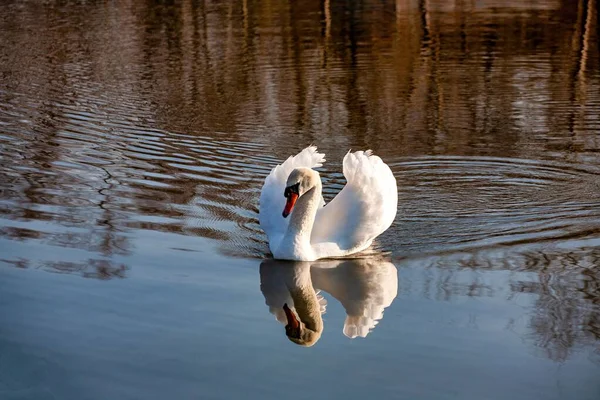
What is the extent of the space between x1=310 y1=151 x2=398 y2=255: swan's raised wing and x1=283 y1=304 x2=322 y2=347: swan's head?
53.5 inches

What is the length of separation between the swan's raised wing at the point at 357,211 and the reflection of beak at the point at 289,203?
484 millimetres

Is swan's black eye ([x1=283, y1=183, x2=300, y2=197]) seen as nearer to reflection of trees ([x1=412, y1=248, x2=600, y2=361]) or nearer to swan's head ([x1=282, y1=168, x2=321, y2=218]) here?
swan's head ([x1=282, y1=168, x2=321, y2=218])

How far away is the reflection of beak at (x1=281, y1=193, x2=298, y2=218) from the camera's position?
8.89m

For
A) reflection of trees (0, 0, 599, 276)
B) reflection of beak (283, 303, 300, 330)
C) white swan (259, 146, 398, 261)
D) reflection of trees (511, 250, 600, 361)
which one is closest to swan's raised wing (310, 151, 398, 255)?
white swan (259, 146, 398, 261)

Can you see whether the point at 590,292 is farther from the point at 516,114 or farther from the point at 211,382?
the point at 516,114

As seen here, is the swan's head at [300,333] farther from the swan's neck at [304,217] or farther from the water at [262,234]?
the swan's neck at [304,217]

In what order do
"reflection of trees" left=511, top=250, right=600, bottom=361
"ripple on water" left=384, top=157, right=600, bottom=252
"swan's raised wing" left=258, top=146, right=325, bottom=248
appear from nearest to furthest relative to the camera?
"reflection of trees" left=511, top=250, right=600, bottom=361, "swan's raised wing" left=258, top=146, right=325, bottom=248, "ripple on water" left=384, top=157, right=600, bottom=252

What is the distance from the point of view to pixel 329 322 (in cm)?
786

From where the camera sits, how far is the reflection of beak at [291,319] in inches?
306

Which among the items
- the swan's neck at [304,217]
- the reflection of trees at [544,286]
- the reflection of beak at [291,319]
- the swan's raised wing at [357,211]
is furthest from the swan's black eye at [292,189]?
the reflection of trees at [544,286]

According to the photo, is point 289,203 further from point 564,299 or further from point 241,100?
point 241,100

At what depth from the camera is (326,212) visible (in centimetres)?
948

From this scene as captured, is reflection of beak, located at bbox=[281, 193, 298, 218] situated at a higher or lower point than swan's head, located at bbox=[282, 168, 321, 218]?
lower

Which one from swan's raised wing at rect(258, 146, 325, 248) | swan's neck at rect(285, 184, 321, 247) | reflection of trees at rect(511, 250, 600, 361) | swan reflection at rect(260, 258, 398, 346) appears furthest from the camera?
swan's raised wing at rect(258, 146, 325, 248)
